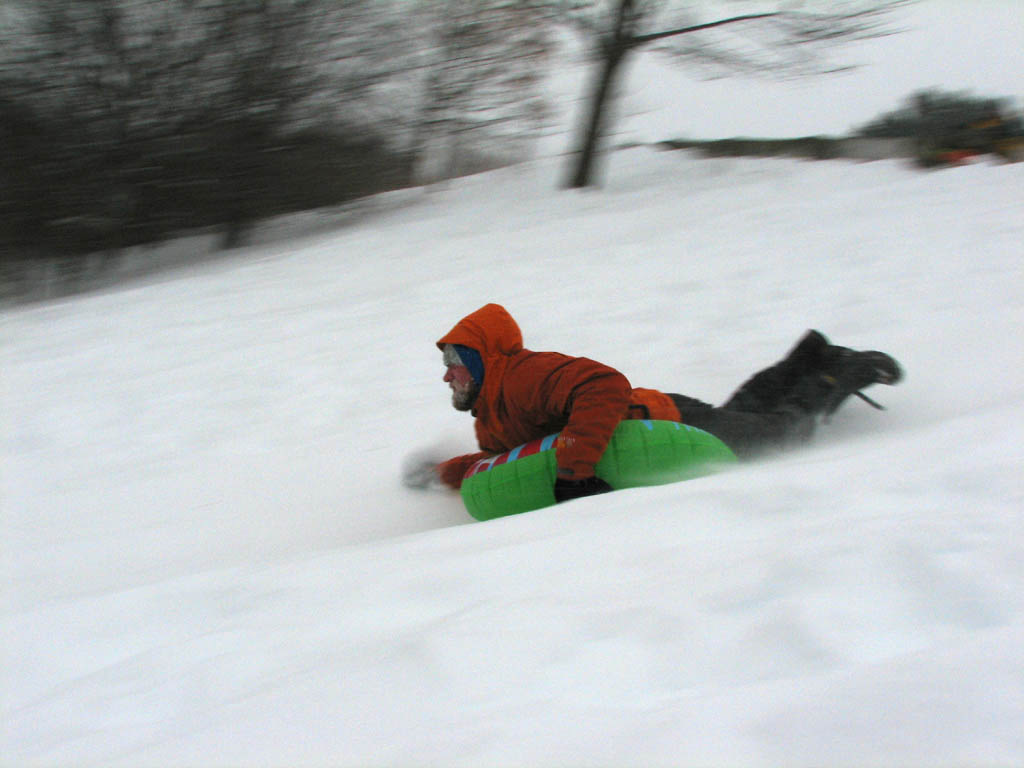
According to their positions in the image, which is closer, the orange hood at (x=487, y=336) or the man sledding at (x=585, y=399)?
the man sledding at (x=585, y=399)

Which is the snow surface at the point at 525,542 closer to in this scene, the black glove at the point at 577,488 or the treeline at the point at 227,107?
the black glove at the point at 577,488

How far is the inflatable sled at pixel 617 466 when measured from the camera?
2938 mm

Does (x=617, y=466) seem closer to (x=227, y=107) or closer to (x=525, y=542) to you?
(x=525, y=542)

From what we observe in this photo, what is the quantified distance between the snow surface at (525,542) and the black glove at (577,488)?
274mm

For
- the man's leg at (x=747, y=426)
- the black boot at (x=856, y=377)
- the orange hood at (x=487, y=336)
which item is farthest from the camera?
the black boot at (x=856, y=377)

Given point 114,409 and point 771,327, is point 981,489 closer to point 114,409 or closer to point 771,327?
point 771,327

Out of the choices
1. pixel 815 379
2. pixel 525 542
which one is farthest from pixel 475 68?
pixel 525 542

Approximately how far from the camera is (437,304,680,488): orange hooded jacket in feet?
9.37

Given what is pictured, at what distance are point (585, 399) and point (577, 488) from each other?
0.29 meters

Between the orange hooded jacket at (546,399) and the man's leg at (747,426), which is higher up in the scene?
the orange hooded jacket at (546,399)

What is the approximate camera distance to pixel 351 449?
4.12 metres

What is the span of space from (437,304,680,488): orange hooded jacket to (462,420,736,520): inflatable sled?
0.08 metres

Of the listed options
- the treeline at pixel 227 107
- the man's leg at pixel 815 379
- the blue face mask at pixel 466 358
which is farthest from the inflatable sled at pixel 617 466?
the treeline at pixel 227 107

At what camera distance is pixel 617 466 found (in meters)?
2.92
